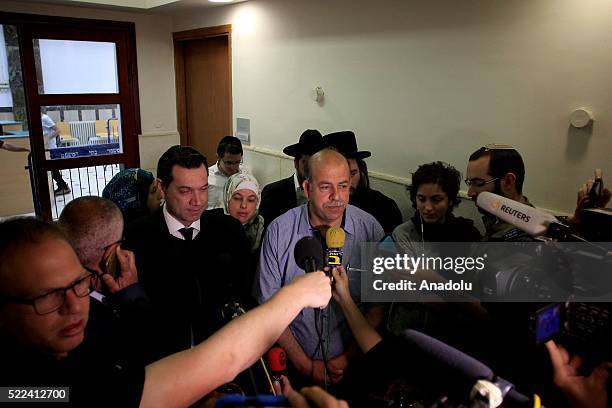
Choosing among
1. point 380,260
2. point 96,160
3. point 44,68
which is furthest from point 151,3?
point 380,260

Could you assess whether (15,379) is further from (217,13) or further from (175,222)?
(217,13)

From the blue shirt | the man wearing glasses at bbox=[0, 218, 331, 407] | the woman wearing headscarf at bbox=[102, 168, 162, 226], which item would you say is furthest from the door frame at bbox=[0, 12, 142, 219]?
the man wearing glasses at bbox=[0, 218, 331, 407]

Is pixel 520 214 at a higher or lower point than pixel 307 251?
higher

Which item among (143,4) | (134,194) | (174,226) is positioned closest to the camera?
(174,226)

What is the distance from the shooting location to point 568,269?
110 centimetres

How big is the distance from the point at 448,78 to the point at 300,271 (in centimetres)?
172

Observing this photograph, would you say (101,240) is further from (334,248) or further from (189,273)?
(334,248)

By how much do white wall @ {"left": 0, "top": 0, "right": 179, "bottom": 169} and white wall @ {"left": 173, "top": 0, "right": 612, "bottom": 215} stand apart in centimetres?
185

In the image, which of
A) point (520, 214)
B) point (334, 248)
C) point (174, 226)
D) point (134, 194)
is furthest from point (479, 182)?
point (134, 194)

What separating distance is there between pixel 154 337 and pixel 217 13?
14.2 feet

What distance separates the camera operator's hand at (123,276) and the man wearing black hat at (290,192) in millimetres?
1478

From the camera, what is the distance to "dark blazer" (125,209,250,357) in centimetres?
149

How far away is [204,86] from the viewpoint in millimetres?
5477

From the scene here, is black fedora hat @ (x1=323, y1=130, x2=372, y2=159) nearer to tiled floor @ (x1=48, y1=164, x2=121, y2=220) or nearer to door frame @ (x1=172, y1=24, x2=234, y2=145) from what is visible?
door frame @ (x1=172, y1=24, x2=234, y2=145)
